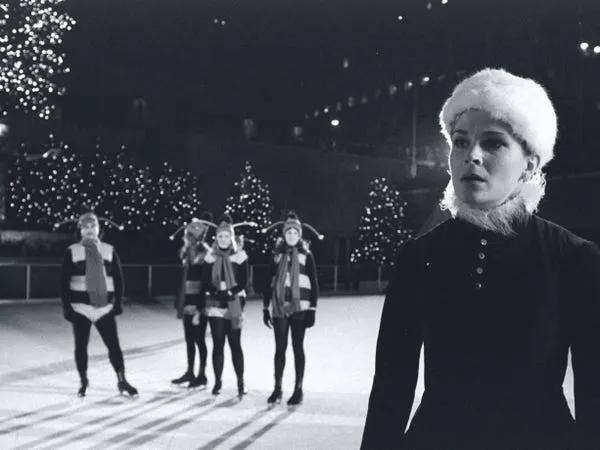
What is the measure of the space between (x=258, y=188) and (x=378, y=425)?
83.1 ft

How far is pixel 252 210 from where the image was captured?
26.4 meters

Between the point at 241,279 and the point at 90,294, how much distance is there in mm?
1633

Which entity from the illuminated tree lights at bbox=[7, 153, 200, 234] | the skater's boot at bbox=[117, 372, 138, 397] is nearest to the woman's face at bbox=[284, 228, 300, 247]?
the skater's boot at bbox=[117, 372, 138, 397]

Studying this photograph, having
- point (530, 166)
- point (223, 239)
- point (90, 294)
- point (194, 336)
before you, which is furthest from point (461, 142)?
point (194, 336)

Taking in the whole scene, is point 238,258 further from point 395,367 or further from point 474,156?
point 474,156

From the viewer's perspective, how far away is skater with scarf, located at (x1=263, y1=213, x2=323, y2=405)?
7.71 meters

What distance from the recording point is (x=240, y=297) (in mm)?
8414

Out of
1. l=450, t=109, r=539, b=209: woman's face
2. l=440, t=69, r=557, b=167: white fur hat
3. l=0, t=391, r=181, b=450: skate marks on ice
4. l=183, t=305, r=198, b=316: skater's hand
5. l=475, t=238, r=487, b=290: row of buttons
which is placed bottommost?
l=0, t=391, r=181, b=450: skate marks on ice

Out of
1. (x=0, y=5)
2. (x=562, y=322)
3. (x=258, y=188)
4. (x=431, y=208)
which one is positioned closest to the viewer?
(x=562, y=322)

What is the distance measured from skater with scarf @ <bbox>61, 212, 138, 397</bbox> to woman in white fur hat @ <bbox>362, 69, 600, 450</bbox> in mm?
6368

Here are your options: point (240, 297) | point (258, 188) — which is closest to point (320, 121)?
point (258, 188)

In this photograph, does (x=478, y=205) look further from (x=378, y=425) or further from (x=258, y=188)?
(x=258, y=188)

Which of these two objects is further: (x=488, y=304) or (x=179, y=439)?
(x=179, y=439)

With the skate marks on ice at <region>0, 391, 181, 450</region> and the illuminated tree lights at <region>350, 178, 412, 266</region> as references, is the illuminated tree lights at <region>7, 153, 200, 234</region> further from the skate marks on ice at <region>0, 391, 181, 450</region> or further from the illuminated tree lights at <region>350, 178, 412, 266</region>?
the skate marks on ice at <region>0, 391, 181, 450</region>
